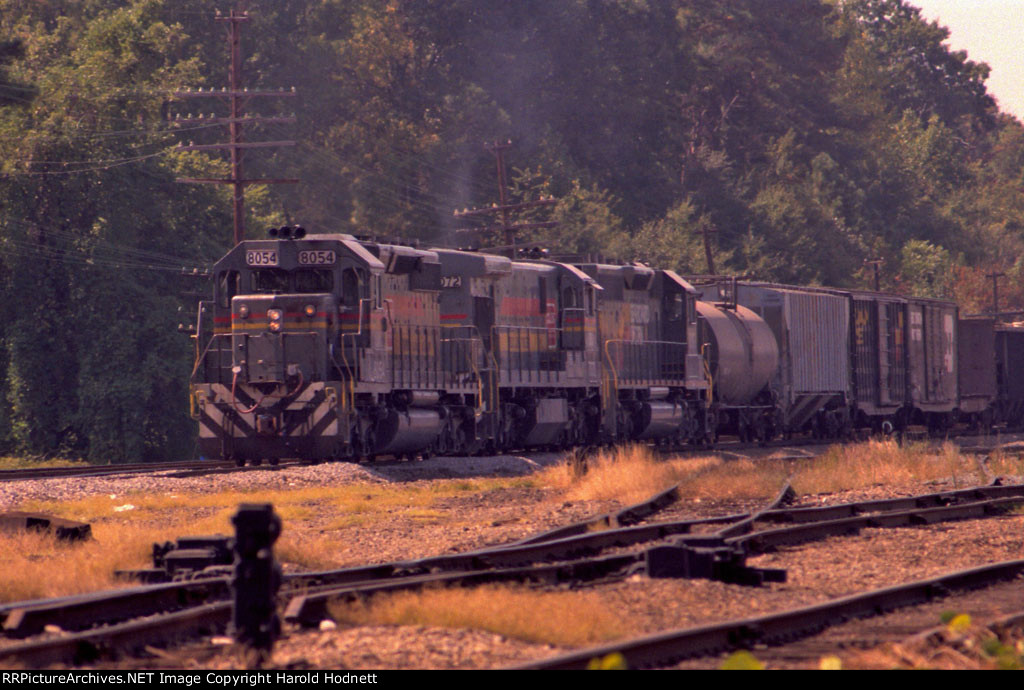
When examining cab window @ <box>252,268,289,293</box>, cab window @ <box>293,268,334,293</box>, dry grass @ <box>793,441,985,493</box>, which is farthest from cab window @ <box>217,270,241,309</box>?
dry grass @ <box>793,441,985,493</box>

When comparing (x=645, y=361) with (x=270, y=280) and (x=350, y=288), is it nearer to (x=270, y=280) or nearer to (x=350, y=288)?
(x=350, y=288)

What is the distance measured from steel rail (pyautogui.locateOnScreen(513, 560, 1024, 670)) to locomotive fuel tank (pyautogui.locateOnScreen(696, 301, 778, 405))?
2072cm

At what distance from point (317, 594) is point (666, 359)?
72.7ft

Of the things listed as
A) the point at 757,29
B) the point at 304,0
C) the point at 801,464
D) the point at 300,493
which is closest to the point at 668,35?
the point at 757,29

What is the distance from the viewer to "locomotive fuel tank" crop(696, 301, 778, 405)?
3047cm

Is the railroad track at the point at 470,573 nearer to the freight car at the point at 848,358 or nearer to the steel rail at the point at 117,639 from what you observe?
the steel rail at the point at 117,639

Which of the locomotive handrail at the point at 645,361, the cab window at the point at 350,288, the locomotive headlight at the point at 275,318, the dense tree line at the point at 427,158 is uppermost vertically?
the dense tree line at the point at 427,158

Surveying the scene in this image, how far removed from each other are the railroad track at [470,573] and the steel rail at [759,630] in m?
0.12

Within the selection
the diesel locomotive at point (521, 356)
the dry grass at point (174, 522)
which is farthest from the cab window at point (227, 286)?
the dry grass at point (174, 522)

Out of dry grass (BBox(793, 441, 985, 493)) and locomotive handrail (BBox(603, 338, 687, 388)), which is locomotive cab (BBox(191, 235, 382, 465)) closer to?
dry grass (BBox(793, 441, 985, 493))

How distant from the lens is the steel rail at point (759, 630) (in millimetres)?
6509

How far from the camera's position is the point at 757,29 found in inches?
3145

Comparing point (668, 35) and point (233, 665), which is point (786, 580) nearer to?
point (233, 665)

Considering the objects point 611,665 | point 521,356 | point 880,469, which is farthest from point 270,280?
point 611,665
